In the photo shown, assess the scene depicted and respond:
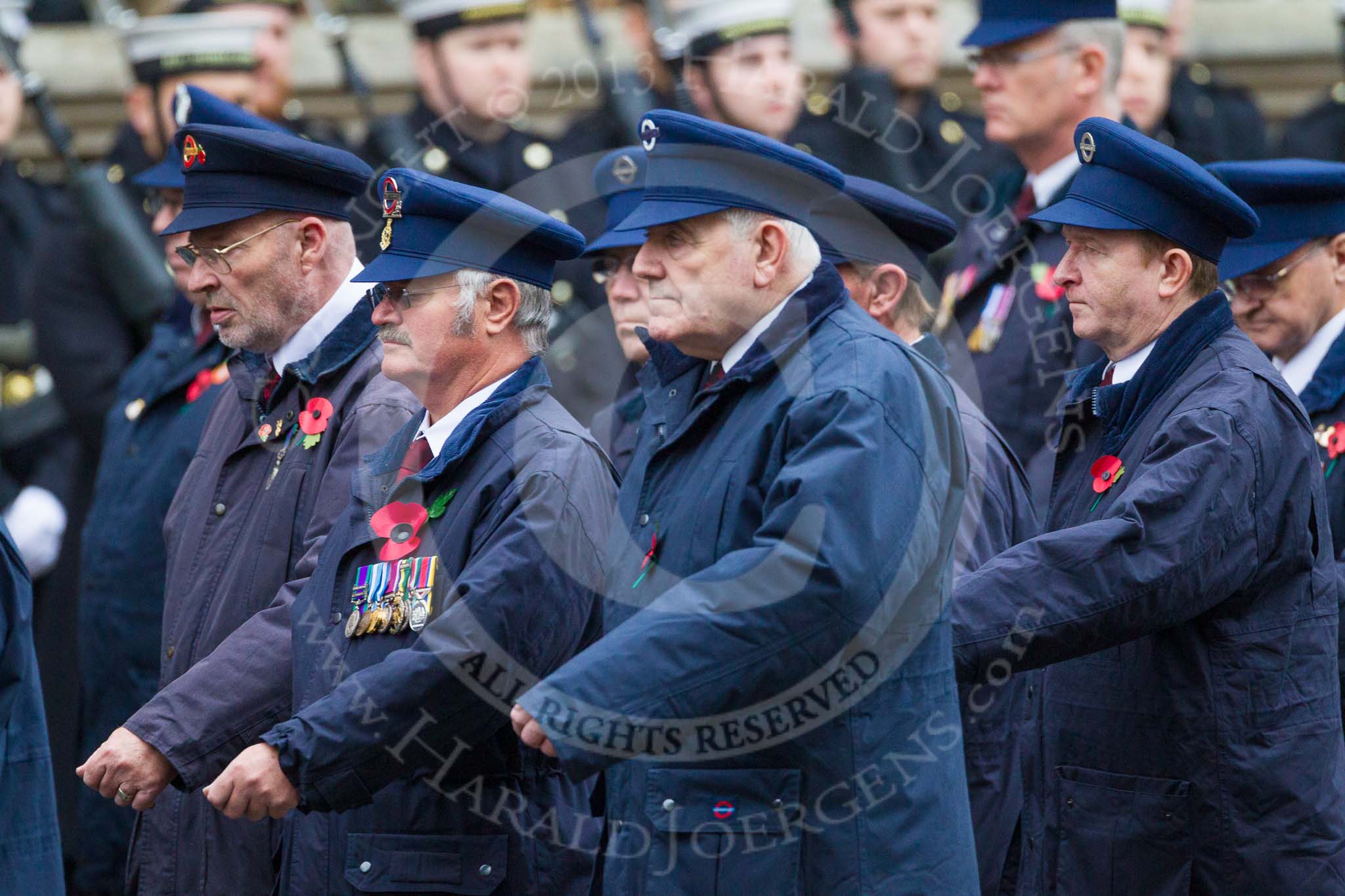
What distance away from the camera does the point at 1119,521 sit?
3828 mm

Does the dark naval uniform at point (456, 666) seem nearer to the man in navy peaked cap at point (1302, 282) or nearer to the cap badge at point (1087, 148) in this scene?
the cap badge at point (1087, 148)

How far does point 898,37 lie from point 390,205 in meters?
4.69

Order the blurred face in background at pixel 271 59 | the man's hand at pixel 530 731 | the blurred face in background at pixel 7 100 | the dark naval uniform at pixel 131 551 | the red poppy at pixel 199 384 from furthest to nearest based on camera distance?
the blurred face in background at pixel 7 100 < the blurred face in background at pixel 271 59 < the red poppy at pixel 199 384 < the dark naval uniform at pixel 131 551 < the man's hand at pixel 530 731

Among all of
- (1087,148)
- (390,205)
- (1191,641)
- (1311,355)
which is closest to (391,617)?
(390,205)

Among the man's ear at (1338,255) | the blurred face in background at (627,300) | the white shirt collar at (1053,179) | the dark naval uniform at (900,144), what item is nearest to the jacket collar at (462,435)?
the blurred face in background at (627,300)

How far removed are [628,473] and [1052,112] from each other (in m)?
2.76

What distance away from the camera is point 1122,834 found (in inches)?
159

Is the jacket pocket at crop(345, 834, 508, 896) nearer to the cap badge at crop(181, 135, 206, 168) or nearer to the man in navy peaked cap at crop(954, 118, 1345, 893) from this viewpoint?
the man in navy peaked cap at crop(954, 118, 1345, 893)

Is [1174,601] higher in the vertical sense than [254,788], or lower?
higher

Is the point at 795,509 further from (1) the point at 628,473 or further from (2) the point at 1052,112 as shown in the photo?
(2) the point at 1052,112

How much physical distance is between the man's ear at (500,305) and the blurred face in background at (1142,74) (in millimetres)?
4301

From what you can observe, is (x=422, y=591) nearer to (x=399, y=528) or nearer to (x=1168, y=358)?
(x=399, y=528)

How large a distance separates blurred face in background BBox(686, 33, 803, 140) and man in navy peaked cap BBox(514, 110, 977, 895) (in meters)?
3.91

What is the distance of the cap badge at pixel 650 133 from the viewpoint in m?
3.75
